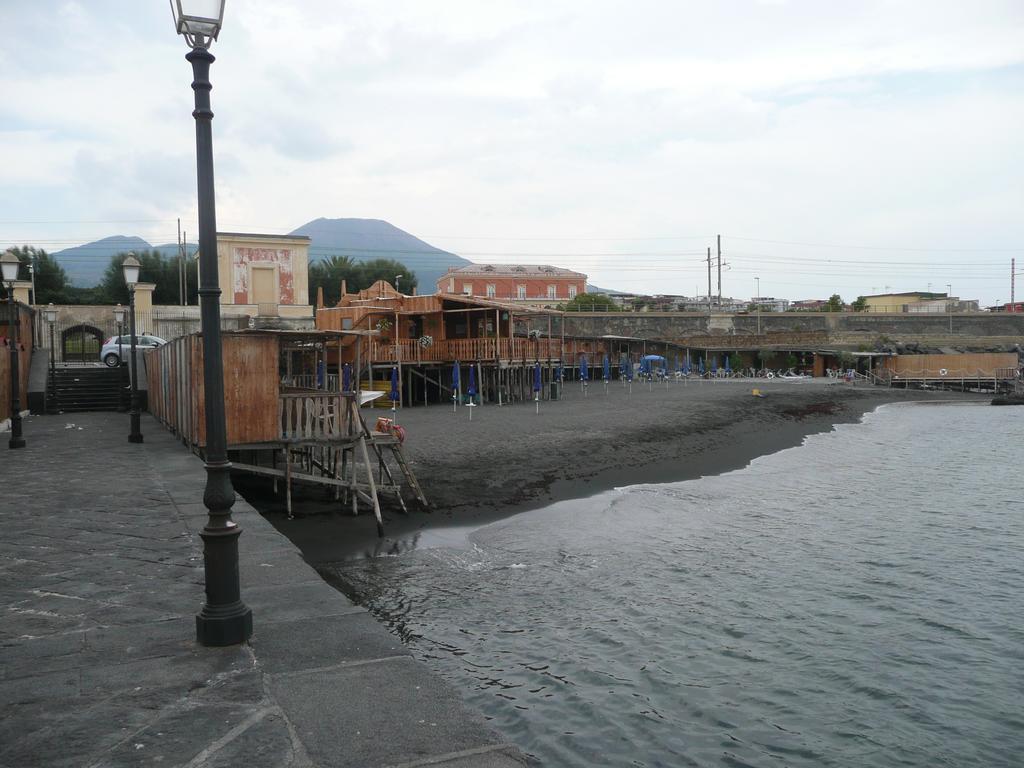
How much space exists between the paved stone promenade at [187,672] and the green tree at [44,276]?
59026 millimetres

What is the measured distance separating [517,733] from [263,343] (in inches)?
354

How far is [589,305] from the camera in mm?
84938

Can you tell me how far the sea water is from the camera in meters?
7.15

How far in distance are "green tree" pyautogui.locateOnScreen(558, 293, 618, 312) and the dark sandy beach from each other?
142ft

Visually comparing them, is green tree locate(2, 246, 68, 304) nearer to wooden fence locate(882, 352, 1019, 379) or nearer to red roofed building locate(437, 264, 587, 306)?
red roofed building locate(437, 264, 587, 306)

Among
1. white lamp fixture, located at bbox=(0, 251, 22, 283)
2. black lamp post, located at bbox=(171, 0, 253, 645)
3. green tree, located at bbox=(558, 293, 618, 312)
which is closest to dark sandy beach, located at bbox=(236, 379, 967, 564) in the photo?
black lamp post, located at bbox=(171, 0, 253, 645)

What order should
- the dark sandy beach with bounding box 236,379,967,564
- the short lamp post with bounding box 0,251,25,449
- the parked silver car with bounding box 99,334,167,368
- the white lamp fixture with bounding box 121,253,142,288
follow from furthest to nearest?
the parked silver car with bounding box 99,334,167,368, the white lamp fixture with bounding box 121,253,142,288, the short lamp post with bounding box 0,251,25,449, the dark sandy beach with bounding box 236,379,967,564

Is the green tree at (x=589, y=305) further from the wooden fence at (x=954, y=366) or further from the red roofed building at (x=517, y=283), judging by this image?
the wooden fence at (x=954, y=366)

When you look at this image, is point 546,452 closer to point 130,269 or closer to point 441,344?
point 130,269

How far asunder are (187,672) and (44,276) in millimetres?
66248

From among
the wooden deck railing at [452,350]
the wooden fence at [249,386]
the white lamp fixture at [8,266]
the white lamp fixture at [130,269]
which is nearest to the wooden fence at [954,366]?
the wooden deck railing at [452,350]

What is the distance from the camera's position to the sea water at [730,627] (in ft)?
23.5

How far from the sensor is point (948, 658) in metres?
8.91

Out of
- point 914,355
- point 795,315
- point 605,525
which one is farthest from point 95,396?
point 795,315
